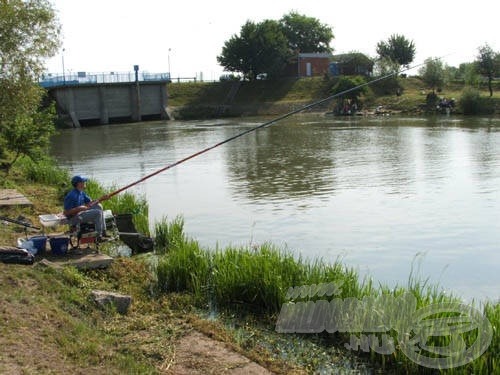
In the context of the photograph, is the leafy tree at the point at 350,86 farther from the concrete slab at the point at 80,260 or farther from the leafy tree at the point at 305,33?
the concrete slab at the point at 80,260

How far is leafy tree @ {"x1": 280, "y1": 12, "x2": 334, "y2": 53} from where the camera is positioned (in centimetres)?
10844

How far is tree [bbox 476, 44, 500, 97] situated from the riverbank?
205cm

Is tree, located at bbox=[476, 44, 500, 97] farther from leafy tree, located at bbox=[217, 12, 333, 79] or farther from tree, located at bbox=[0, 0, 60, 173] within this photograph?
tree, located at bbox=[0, 0, 60, 173]

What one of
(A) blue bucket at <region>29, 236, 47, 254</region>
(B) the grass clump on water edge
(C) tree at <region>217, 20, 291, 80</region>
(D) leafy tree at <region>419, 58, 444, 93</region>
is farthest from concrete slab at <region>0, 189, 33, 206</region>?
(C) tree at <region>217, 20, 291, 80</region>

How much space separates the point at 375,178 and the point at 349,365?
1748 cm

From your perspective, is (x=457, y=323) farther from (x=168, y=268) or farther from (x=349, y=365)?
(x=168, y=268)

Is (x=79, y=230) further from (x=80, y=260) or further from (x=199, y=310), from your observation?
(x=199, y=310)

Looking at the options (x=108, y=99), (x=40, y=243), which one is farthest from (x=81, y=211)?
(x=108, y=99)

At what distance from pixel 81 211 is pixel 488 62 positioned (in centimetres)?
7258

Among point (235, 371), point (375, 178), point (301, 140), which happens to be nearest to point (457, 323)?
point (235, 371)

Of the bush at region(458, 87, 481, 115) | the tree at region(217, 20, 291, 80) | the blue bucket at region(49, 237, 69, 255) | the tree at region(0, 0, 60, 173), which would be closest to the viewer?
the blue bucket at region(49, 237, 69, 255)

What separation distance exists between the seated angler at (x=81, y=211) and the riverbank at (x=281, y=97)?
208 feet

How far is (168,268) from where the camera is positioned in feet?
33.6

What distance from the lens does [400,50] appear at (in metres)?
96.9
